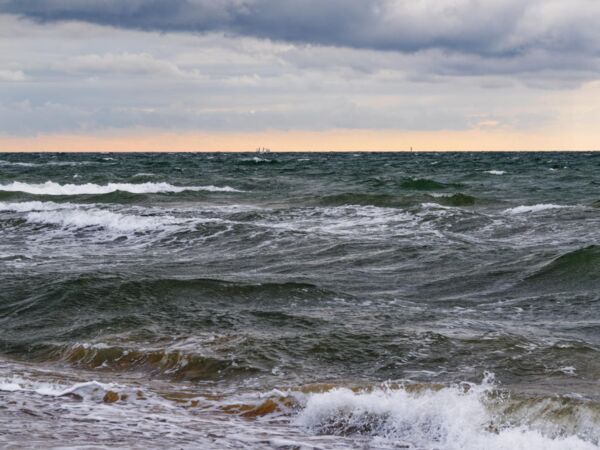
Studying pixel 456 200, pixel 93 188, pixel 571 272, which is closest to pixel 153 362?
pixel 571 272

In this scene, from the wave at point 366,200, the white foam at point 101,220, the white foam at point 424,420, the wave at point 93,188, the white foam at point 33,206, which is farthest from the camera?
the wave at point 93,188

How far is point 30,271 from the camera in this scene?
14625 mm

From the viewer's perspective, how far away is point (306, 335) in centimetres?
957

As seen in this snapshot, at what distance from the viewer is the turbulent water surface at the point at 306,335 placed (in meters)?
6.57

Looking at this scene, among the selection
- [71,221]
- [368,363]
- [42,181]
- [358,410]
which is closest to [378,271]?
[368,363]

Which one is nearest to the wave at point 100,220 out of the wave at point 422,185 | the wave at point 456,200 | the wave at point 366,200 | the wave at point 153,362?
the wave at point 366,200

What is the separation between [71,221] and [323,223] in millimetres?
6940

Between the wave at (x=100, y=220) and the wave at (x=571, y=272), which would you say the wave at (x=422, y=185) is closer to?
the wave at (x=100, y=220)

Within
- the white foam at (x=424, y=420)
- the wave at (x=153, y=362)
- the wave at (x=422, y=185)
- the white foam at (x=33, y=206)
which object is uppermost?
the wave at (x=422, y=185)

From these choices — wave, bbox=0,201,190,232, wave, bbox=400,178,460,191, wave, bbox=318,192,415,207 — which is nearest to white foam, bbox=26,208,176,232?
wave, bbox=0,201,190,232

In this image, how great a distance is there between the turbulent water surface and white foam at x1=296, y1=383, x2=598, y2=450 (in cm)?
2

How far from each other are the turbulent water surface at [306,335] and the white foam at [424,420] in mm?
19

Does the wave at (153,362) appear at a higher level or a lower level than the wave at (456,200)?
lower

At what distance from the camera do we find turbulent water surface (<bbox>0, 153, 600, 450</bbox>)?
259 inches
